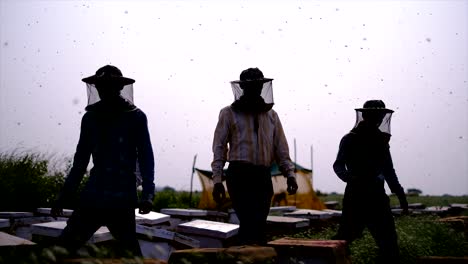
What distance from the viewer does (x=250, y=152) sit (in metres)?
5.18

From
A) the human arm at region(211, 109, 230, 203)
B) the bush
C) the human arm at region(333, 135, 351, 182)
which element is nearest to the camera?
the human arm at region(211, 109, 230, 203)

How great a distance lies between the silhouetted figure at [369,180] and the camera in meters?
5.76

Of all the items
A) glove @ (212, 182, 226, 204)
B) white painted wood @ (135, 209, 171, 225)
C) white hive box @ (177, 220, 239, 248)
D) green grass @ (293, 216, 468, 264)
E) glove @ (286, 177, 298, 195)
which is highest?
glove @ (286, 177, 298, 195)

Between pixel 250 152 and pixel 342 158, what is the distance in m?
1.46

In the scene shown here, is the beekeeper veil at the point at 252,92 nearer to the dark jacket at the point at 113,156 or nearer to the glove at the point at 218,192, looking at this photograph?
the glove at the point at 218,192

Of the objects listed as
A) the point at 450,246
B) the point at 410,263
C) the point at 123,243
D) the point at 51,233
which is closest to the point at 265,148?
the point at 123,243

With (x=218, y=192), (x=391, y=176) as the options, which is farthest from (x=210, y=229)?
(x=391, y=176)

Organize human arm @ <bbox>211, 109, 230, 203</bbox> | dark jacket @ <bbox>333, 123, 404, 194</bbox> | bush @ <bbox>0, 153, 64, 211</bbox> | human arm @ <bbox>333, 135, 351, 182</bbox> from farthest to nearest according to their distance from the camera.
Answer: bush @ <bbox>0, 153, 64, 211</bbox>
human arm @ <bbox>333, 135, 351, 182</bbox>
dark jacket @ <bbox>333, 123, 404, 194</bbox>
human arm @ <bbox>211, 109, 230, 203</bbox>

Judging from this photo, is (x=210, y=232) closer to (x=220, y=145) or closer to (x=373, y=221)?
(x=220, y=145)

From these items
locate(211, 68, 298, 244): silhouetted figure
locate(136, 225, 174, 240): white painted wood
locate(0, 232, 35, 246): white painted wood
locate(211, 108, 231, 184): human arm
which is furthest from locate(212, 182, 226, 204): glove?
locate(0, 232, 35, 246): white painted wood

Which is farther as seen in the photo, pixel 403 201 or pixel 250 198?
pixel 403 201

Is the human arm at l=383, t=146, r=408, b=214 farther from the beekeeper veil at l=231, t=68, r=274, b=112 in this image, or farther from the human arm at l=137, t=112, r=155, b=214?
the human arm at l=137, t=112, r=155, b=214

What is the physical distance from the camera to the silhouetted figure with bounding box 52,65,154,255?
4.16 m

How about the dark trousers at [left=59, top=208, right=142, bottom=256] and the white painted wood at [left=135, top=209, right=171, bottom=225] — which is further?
A: the white painted wood at [left=135, top=209, right=171, bottom=225]
